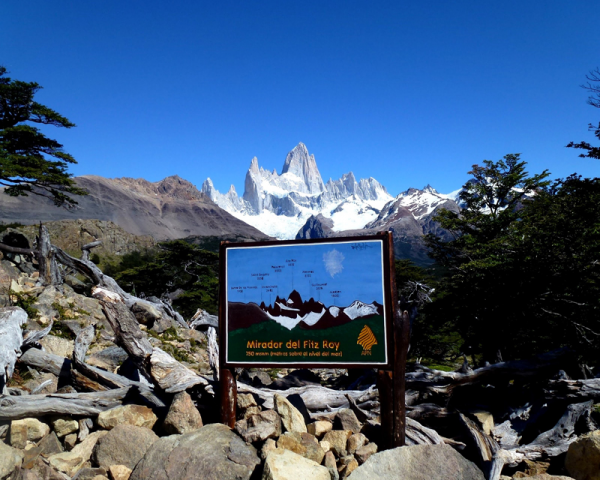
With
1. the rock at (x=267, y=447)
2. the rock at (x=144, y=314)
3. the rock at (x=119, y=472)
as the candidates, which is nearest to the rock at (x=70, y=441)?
the rock at (x=119, y=472)

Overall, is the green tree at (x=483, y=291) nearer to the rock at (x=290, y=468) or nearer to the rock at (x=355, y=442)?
the rock at (x=355, y=442)

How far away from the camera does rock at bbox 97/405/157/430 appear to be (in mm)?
5762

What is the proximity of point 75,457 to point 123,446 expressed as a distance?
65cm

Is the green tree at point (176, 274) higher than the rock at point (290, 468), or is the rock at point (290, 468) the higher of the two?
the green tree at point (176, 274)

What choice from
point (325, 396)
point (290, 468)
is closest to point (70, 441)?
point (290, 468)

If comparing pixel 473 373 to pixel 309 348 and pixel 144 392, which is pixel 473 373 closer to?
pixel 309 348

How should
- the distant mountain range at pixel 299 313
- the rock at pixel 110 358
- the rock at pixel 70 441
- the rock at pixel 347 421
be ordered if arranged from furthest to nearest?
the rock at pixel 110 358
the rock at pixel 347 421
the distant mountain range at pixel 299 313
the rock at pixel 70 441

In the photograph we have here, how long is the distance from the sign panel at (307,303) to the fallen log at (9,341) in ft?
11.1

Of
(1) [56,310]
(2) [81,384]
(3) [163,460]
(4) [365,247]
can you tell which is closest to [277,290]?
(4) [365,247]

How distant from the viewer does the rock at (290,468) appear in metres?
4.56

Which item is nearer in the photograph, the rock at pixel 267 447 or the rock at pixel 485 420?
the rock at pixel 267 447

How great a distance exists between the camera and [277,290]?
610cm

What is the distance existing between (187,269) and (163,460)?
29159mm

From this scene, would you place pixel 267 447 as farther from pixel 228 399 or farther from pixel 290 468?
pixel 228 399
